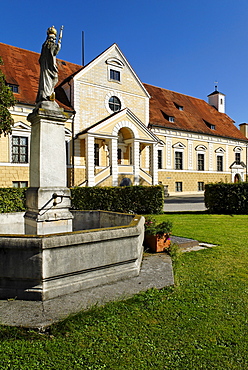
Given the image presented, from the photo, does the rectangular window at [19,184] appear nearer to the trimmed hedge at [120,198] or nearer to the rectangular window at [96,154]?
the rectangular window at [96,154]

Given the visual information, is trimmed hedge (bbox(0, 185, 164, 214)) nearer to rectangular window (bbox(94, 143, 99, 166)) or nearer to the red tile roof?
the red tile roof

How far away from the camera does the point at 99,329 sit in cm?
328

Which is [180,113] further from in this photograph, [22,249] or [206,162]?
[22,249]

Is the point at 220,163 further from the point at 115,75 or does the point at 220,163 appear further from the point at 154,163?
the point at 115,75

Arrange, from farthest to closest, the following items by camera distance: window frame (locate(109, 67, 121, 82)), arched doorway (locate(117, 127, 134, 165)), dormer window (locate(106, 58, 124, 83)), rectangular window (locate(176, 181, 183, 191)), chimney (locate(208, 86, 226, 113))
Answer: chimney (locate(208, 86, 226, 113)) → rectangular window (locate(176, 181, 183, 191)) → window frame (locate(109, 67, 121, 82)) → dormer window (locate(106, 58, 124, 83)) → arched doorway (locate(117, 127, 134, 165))

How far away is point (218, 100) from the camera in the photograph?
137 feet

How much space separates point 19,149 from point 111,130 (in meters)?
7.71

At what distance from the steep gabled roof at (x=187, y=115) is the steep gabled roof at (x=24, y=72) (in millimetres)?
9941

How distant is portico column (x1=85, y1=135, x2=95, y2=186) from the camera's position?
2367cm

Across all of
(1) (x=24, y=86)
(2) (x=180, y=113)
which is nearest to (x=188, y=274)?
(1) (x=24, y=86)

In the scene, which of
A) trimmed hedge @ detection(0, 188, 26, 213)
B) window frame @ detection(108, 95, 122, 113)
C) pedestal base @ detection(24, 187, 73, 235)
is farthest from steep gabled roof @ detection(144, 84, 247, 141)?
pedestal base @ detection(24, 187, 73, 235)

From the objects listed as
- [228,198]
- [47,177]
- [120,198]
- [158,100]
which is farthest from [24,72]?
[47,177]

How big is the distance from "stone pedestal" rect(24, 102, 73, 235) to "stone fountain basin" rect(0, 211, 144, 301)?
153cm

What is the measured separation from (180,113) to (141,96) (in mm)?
7518
